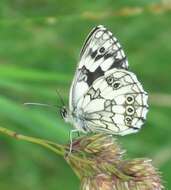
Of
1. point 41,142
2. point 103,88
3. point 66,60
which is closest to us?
point 41,142

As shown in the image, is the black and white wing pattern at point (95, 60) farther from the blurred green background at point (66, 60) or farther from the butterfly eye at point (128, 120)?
the blurred green background at point (66, 60)

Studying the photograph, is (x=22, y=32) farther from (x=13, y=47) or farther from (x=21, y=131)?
(x=21, y=131)

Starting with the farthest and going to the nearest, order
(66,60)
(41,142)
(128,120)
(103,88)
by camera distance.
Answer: (66,60)
(103,88)
(128,120)
(41,142)

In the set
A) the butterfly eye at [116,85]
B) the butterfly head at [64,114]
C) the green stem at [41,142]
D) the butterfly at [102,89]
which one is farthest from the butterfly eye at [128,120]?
the green stem at [41,142]

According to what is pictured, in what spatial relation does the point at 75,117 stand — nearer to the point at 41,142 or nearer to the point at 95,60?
the point at 95,60

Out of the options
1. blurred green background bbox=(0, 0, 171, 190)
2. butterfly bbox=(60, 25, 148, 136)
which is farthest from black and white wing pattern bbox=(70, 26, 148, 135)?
blurred green background bbox=(0, 0, 171, 190)

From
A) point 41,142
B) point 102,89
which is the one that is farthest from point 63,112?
point 41,142

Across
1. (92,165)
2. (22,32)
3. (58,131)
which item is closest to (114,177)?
(92,165)

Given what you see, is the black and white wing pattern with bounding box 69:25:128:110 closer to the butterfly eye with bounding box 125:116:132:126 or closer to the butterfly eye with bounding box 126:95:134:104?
the butterfly eye with bounding box 126:95:134:104
